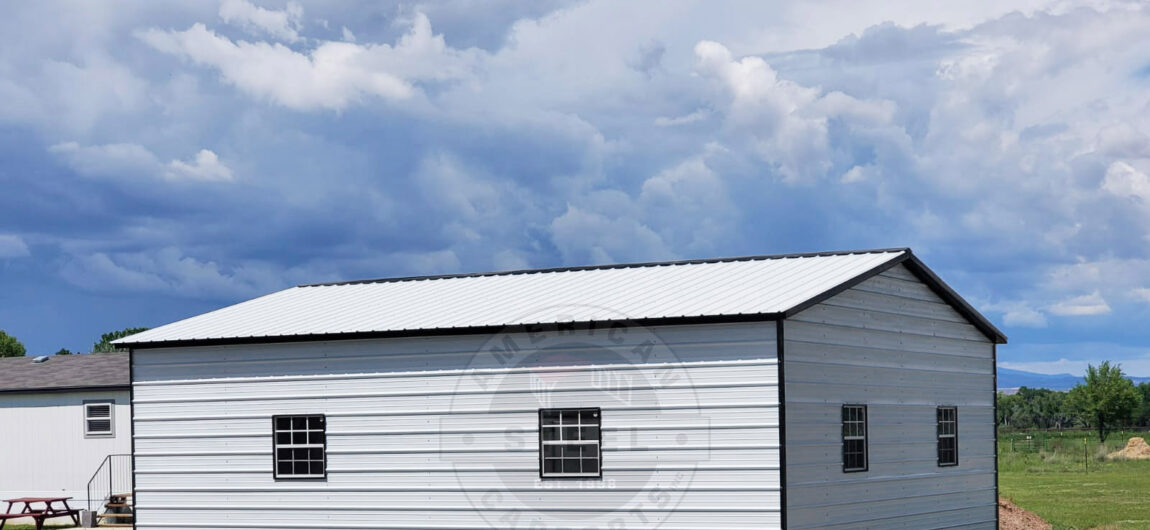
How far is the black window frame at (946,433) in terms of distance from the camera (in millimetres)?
22875

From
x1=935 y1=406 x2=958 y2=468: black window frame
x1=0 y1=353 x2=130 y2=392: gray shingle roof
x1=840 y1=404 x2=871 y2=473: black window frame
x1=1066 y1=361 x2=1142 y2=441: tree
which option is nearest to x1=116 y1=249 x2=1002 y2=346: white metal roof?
x1=840 y1=404 x2=871 y2=473: black window frame

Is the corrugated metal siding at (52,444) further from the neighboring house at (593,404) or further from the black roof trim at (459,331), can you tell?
the black roof trim at (459,331)

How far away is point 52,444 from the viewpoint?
3161cm

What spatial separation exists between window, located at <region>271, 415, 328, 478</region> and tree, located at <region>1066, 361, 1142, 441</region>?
57.0 m

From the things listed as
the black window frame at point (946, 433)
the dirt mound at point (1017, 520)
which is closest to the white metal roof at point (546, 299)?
the black window frame at point (946, 433)

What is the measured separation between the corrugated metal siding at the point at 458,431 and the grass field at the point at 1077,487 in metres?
11.6

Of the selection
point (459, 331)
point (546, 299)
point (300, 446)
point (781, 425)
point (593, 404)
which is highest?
point (546, 299)

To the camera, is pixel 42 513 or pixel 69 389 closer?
pixel 42 513

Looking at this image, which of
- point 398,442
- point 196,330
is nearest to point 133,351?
point 196,330

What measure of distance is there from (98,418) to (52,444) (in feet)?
4.57

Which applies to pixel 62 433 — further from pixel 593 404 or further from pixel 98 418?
pixel 593 404

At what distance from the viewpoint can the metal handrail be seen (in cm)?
3069

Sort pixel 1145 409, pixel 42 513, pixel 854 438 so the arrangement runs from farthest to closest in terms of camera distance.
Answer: pixel 1145 409
pixel 42 513
pixel 854 438

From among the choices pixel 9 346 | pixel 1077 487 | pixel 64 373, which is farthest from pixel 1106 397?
pixel 9 346
